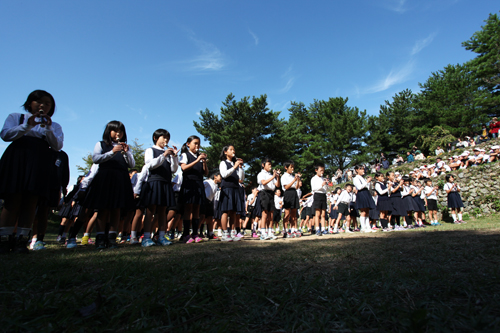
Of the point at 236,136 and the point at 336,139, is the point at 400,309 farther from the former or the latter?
the point at 336,139

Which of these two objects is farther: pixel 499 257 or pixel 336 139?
pixel 336 139

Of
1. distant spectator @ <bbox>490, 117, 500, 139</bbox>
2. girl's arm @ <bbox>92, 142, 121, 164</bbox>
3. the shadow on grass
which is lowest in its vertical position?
the shadow on grass

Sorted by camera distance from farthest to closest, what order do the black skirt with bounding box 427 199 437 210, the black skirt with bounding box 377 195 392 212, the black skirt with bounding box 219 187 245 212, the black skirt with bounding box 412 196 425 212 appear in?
1. the black skirt with bounding box 427 199 437 210
2. the black skirt with bounding box 412 196 425 212
3. the black skirt with bounding box 377 195 392 212
4. the black skirt with bounding box 219 187 245 212

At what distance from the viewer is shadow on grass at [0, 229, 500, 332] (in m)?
1.18

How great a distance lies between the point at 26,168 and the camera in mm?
3244

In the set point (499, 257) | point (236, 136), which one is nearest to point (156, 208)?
point (499, 257)

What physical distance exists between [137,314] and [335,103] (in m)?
47.6

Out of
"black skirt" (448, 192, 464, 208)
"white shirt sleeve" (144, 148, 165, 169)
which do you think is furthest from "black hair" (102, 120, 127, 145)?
"black skirt" (448, 192, 464, 208)

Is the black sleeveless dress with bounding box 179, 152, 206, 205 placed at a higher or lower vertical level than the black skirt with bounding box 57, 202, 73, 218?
higher

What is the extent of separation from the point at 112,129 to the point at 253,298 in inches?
145

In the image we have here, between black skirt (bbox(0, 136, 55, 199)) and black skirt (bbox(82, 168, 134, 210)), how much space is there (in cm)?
55

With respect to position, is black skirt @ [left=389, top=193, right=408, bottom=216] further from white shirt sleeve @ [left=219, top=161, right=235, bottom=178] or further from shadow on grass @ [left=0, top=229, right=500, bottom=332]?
shadow on grass @ [left=0, top=229, right=500, bottom=332]

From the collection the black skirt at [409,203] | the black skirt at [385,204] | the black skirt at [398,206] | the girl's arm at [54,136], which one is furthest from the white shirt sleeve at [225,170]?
the black skirt at [409,203]

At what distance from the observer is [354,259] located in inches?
104
